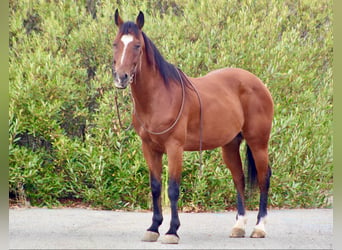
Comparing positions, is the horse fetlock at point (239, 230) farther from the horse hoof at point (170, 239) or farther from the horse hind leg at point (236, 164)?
the horse hoof at point (170, 239)

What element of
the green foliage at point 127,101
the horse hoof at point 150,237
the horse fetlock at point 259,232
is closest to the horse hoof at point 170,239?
the horse hoof at point 150,237

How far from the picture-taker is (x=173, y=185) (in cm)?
→ 626

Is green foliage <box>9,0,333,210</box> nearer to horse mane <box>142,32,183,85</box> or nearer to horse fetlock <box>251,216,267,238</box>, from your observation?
horse fetlock <box>251,216,267,238</box>

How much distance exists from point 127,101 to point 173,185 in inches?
139

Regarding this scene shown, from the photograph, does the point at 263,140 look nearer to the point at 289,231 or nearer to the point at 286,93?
the point at 289,231

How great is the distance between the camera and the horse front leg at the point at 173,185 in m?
6.18

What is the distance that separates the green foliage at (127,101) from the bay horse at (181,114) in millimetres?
1728

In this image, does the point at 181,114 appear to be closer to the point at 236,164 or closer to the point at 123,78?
→ the point at 123,78

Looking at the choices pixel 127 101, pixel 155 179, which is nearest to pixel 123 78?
pixel 155 179

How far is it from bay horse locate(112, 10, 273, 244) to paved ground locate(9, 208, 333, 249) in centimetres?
32

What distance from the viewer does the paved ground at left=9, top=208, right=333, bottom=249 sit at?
6242 mm

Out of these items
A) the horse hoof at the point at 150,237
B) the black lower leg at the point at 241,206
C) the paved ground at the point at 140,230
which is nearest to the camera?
the paved ground at the point at 140,230

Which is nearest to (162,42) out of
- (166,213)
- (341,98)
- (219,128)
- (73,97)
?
(73,97)

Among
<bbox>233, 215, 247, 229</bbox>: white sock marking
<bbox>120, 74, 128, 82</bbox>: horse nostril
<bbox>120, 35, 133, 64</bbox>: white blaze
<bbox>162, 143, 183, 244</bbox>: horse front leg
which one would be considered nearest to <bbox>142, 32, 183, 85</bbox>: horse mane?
<bbox>120, 35, 133, 64</bbox>: white blaze
